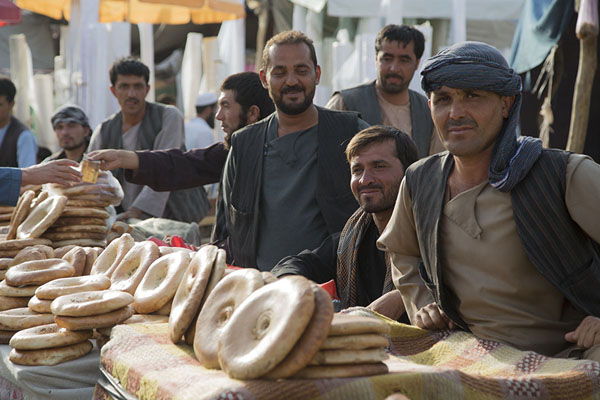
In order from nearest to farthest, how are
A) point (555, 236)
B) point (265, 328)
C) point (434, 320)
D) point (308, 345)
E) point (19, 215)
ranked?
point (308, 345) < point (265, 328) < point (555, 236) < point (434, 320) < point (19, 215)

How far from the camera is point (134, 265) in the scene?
331 centimetres

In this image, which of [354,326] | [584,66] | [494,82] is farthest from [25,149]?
[354,326]

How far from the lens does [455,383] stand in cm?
Result: 195

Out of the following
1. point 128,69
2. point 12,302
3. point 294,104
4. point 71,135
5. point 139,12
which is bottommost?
point 12,302

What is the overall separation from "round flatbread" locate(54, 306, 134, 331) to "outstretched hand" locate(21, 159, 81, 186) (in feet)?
5.78

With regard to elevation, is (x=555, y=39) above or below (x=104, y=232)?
above

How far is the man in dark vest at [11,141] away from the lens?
274 inches

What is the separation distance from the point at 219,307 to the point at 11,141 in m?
5.41

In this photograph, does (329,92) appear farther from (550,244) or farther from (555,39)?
(550,244)

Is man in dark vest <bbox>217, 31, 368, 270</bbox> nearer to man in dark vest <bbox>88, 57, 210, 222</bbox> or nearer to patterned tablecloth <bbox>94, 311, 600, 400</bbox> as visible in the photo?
patterned tablecloth <bbox>94, 311, 600, 400</bbox>

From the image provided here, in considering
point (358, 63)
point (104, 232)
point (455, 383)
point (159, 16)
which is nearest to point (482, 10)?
point (358, 63)

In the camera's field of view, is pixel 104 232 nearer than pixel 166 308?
No

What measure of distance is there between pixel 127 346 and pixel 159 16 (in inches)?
316

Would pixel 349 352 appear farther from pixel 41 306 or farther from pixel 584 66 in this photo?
pixel 584 66
